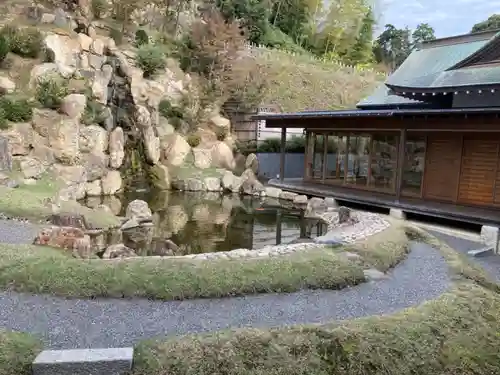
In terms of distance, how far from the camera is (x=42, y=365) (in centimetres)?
340

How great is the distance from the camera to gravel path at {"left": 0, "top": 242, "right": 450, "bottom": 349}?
13.5 ft

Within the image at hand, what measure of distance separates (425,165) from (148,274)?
1068 cm

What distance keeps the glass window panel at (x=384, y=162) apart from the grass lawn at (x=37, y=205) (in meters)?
8.71

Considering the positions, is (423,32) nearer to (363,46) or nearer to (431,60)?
(363,46)

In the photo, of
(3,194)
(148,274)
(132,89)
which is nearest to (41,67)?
(132,89)

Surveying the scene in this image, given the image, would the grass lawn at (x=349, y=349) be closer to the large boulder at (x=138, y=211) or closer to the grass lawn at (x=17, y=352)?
the grass lawn at (x=17, y=352)

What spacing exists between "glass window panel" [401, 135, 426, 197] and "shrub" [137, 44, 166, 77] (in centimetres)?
1323

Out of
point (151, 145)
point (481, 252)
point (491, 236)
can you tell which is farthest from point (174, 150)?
point (481, 252)

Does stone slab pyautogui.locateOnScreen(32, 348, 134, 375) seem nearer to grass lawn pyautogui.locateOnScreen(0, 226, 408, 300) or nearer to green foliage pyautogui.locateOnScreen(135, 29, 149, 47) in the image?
grass lawn pyautogui.locateOnScreen(0, 226, 408, 300)

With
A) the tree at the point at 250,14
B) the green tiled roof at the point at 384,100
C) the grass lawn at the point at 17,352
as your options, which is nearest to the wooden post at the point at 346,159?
the green tiled roof at the point at 384,100

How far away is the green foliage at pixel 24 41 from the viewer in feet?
55.8

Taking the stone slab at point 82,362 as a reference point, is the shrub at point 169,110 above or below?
above

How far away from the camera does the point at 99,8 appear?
76.7 ft

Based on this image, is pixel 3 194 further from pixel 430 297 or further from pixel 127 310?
pixel 430 297
